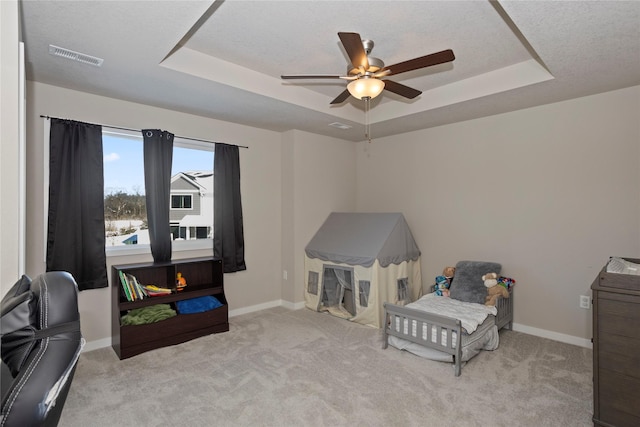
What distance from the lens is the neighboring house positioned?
152 inches

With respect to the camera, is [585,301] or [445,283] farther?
[445,283]

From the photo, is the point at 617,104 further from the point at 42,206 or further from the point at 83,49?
the point at 42,206

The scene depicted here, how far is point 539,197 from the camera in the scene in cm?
356

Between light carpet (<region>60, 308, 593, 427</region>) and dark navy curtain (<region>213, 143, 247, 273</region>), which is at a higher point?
dark navy curtain (<region>213, 143, 247, 273</region>)

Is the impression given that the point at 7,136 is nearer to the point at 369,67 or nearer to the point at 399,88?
the point at 369,67

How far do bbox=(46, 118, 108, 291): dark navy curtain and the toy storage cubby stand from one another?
24 centimetres

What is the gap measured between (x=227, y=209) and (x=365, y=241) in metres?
1.71

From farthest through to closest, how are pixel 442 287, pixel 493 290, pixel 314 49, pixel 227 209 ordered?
pixel 227 209
pixel 442 287
pixel 493 290
pixel 314 49

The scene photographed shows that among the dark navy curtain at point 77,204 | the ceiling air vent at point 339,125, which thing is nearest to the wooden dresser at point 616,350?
the ceiling air vent at point 339,125

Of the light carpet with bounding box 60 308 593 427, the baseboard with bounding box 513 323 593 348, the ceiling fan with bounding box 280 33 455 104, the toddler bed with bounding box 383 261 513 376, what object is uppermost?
the ceiling fan with bounding box 280 33 455 104

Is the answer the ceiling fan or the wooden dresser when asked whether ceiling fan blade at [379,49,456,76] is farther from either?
the wooden dresser

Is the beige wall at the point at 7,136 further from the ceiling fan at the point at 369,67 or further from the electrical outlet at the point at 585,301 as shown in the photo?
the electrical outlet at the point at 585,301

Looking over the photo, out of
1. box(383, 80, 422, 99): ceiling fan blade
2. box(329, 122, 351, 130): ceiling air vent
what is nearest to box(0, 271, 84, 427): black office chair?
box(383, 80, 422, 99): ceiling fan blade

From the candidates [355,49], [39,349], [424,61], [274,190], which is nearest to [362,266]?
[274,190]
